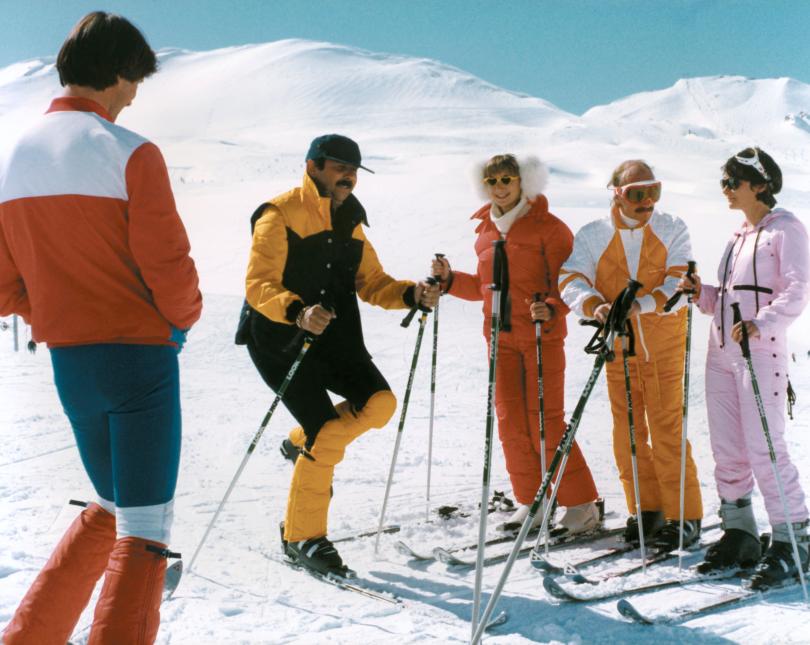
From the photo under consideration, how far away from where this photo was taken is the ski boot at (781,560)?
345cm

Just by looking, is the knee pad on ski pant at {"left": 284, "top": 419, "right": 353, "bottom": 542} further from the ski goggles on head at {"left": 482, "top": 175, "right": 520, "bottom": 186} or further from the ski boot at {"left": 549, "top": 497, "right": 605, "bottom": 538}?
the ski goggles on head at {"left": 482, "top": 175, "right": 520, "bottom": 186}

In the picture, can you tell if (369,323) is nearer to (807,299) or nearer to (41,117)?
(807,299)

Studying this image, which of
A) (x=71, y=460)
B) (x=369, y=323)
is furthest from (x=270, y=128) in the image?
(x=71, y=460)

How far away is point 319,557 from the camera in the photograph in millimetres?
3719

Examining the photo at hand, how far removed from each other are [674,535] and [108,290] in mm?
3143

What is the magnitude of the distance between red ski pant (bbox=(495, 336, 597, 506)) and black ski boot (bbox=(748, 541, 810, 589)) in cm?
100

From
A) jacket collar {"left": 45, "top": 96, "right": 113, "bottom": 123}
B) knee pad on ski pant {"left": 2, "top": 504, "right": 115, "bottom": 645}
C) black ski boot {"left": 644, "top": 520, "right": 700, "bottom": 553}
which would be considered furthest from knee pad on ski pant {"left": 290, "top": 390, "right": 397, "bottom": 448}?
jacket collar {"left": 45, "top": 96, "right": 113, "bottom": 123}

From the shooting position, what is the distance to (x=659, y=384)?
400 cm

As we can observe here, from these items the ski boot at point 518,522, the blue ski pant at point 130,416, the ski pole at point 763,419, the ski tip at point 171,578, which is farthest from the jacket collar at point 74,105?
the ski boot at point 518,522

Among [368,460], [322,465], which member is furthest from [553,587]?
[368,460]

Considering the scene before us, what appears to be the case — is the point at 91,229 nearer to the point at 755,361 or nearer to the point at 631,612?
the point at 631,612

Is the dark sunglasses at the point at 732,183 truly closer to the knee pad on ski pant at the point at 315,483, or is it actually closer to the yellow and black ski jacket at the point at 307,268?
the yellow and black ski jacket at the point at 307,268

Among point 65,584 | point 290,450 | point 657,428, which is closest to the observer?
point 65,584

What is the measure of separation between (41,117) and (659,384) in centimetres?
315
